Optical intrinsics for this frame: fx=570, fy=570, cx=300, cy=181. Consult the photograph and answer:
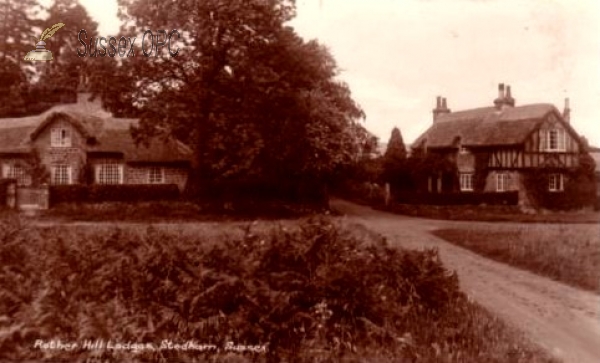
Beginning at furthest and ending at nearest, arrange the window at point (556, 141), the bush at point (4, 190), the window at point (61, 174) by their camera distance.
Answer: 1. the window at point (556, 141)
2. the window at point (61, 174)
3. the bush at point (4, 190)

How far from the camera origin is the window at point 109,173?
33.9 meters

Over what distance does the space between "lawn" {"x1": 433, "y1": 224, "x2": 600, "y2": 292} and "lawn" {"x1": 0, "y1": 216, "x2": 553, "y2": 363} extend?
12.2 feet

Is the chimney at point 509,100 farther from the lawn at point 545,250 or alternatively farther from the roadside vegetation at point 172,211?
the lawn at point 545,250

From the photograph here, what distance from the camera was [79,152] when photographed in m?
33.5

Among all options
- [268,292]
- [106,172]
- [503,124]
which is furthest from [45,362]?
[503,124]

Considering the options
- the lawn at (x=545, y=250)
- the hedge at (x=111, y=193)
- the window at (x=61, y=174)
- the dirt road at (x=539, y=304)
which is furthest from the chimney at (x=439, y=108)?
the dirt road at (x=539, y=304)

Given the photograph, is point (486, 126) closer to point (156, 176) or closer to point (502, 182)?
point (502, 182)

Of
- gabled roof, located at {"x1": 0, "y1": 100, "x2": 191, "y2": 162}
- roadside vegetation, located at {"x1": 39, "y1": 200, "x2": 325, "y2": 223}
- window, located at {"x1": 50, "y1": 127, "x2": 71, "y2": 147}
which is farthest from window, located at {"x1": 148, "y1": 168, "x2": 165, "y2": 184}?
roadside vegetation, located at {"x1": 39, "y1": 200, "x2": 325, "y2": 223}

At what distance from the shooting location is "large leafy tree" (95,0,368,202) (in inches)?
918

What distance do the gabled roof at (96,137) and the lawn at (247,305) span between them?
82.2ft

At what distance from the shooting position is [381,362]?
686cm

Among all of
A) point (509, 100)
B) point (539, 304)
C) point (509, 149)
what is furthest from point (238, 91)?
point (509, 100)

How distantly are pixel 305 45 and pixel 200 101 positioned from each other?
6190mm

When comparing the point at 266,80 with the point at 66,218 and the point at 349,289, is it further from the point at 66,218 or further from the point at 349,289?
the point at 349,289
